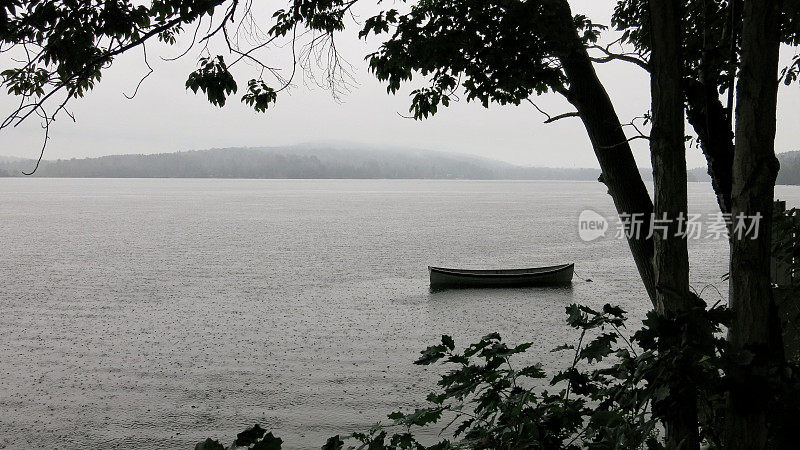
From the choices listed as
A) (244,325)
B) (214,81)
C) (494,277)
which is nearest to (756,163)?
(214,81)

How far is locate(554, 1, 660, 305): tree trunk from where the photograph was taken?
3.66 m

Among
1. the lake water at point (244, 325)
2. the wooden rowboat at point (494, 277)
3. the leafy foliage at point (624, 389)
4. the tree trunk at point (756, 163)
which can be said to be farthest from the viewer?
the wooden rowboat at point (494, 277)

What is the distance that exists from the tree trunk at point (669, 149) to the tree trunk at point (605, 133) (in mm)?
714

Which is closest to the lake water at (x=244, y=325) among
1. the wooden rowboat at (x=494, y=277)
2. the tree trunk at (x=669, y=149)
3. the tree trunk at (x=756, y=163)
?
the wooden rowboat at (x=494, y=277)

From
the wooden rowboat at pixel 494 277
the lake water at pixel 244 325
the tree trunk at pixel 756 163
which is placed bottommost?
the lake water at pixel 244 325

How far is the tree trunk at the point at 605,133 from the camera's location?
12.0 feet

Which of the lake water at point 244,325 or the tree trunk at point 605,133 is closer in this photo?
the tree trunk at point 605,133

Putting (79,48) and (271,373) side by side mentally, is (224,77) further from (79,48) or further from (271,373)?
(271,373)

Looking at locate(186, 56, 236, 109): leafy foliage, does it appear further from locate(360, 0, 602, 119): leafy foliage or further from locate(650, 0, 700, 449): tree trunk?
locate(650, 0, 700, 449): tree trunk

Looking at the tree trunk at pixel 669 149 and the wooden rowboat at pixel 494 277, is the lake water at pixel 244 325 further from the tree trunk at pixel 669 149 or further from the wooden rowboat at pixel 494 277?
the tree trunk at pixel 669 149

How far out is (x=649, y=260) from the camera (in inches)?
143

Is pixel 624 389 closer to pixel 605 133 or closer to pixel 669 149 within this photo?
pixel 669 149

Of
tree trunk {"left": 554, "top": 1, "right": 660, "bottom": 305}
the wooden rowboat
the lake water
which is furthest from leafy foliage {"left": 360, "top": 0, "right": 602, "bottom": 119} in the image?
the wooden rowboat

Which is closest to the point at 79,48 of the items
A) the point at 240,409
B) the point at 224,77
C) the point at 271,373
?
the point at 224,77
